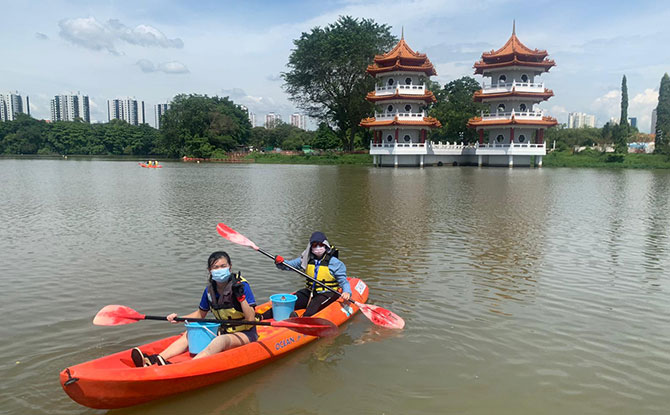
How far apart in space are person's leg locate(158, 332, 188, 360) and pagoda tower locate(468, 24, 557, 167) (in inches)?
1781

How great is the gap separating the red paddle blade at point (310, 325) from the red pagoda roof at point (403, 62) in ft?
141

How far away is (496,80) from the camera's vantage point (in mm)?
48000

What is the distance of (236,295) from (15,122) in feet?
335

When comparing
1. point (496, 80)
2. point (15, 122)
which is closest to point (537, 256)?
point (496, 80)

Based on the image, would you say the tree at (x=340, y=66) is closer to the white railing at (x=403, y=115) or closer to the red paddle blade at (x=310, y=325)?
the white railing at (x=403, y=115)

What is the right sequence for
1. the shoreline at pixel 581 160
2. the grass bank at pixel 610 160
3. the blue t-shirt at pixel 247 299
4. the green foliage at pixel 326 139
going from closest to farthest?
the blue t-shirt at pixel 247 299 < the grass bank at pixel 610 160 < the shoreline at pixel 581 160 < the green foliage at pixel 326 139

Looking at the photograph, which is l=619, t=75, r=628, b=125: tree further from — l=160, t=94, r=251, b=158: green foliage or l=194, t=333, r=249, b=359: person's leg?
l=194, t=333, r=249, b=359: person's leg

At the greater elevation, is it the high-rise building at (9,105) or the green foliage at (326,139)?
the high-rise building at (9,105)

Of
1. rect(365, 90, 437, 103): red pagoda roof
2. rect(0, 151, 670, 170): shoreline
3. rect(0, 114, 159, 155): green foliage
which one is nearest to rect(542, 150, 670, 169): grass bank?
rect(0, 151, 670, 170): shoreline

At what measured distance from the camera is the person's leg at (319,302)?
19.9ft

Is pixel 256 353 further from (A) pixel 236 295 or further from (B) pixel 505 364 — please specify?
(B) pixel 505 364

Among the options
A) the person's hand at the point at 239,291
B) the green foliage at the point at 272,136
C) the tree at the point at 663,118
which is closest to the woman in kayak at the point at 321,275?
the person's hand at the point at 239,291

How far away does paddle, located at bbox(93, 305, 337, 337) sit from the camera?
480cm

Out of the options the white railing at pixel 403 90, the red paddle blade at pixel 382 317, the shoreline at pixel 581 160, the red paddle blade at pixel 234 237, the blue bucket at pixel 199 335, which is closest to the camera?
the blue bucket at pixel 199 335
